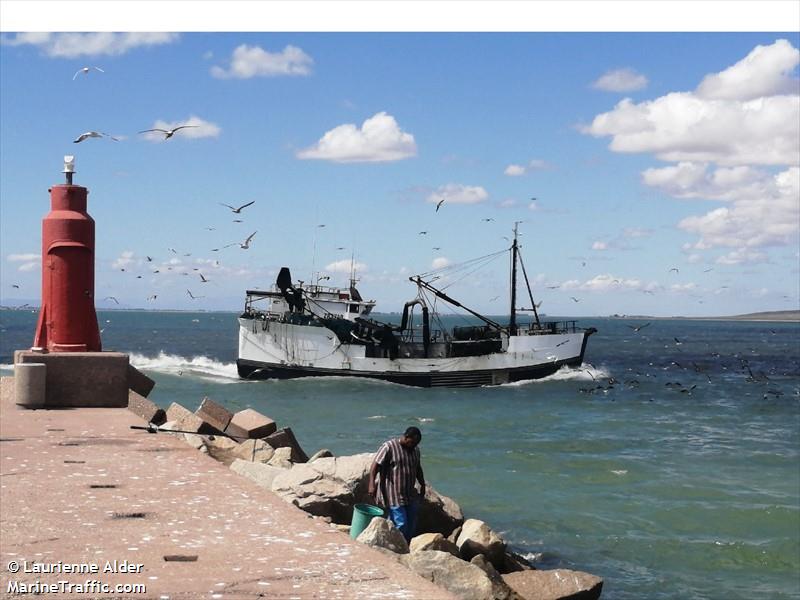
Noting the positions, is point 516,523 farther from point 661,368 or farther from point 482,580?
point 661,368

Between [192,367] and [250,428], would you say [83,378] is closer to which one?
[250,428]

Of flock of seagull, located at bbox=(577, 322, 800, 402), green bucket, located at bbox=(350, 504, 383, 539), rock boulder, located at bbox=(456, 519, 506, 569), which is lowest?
flock of seagull, located at bbox=(577, 322, 800, 402)

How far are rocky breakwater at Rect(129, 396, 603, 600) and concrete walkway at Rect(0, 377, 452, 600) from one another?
0.77 metres

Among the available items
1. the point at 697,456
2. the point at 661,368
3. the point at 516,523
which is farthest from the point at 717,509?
the point at 661,368

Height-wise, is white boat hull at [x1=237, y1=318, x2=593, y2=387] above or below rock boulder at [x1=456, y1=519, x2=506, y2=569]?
above

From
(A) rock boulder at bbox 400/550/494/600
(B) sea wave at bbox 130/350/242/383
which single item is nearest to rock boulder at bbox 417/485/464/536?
(A) rock boulder at bbox 400/550/494/600

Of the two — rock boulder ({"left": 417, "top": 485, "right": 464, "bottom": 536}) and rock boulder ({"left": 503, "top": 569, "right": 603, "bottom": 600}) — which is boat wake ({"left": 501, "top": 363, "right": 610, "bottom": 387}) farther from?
rock boulder ({"left": 503, "top": 569, "right": 603, "bottom": 600})

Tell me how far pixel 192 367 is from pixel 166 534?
53441mm

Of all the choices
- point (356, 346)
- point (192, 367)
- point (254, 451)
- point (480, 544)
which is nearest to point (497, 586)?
point (480, 544)

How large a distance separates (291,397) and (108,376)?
27.0 meters

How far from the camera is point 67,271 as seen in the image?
13.4 metres

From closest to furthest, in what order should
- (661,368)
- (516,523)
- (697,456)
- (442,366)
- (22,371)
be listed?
1. (22,371)
2. (516,523)
3. (697,456)
4. (442,366)
5. (661,368)

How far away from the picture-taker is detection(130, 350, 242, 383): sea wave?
52250 mm

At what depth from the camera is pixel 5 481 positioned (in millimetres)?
7934
